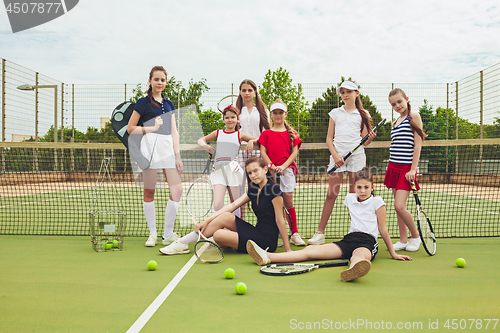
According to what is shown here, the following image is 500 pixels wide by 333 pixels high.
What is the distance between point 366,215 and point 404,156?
0.77m

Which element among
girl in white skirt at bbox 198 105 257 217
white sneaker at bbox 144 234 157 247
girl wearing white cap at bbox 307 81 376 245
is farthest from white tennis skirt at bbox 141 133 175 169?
girl wearing white cap at bbox 307 81 376 245

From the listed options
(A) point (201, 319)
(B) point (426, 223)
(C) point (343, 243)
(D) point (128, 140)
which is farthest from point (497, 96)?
(A) point (201, 319)

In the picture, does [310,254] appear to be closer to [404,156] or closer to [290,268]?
[290,268]

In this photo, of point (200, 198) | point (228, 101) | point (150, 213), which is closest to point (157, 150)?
point (150, 213)

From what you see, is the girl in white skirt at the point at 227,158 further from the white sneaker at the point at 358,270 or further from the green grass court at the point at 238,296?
the white sneaker at the point at 358,270

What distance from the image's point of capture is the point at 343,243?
3164mm

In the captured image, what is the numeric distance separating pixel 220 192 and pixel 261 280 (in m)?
1.33

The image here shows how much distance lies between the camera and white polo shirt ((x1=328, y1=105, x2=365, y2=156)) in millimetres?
3766

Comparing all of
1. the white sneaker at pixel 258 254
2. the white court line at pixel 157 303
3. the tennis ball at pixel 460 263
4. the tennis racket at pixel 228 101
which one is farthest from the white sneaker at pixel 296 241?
the tennis racket at pixel 228 101

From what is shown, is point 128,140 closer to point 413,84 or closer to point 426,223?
point 426,223

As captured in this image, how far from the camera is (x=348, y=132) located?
3773 mm

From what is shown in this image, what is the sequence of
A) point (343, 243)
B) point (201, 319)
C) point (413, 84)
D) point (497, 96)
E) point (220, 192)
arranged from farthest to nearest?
point (413, 84) < point (497, 96) < point (220, 192) < point (343, 243) < point (201, 319)

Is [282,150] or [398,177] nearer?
[398,177]

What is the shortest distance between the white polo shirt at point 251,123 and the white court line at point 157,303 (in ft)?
5.49
